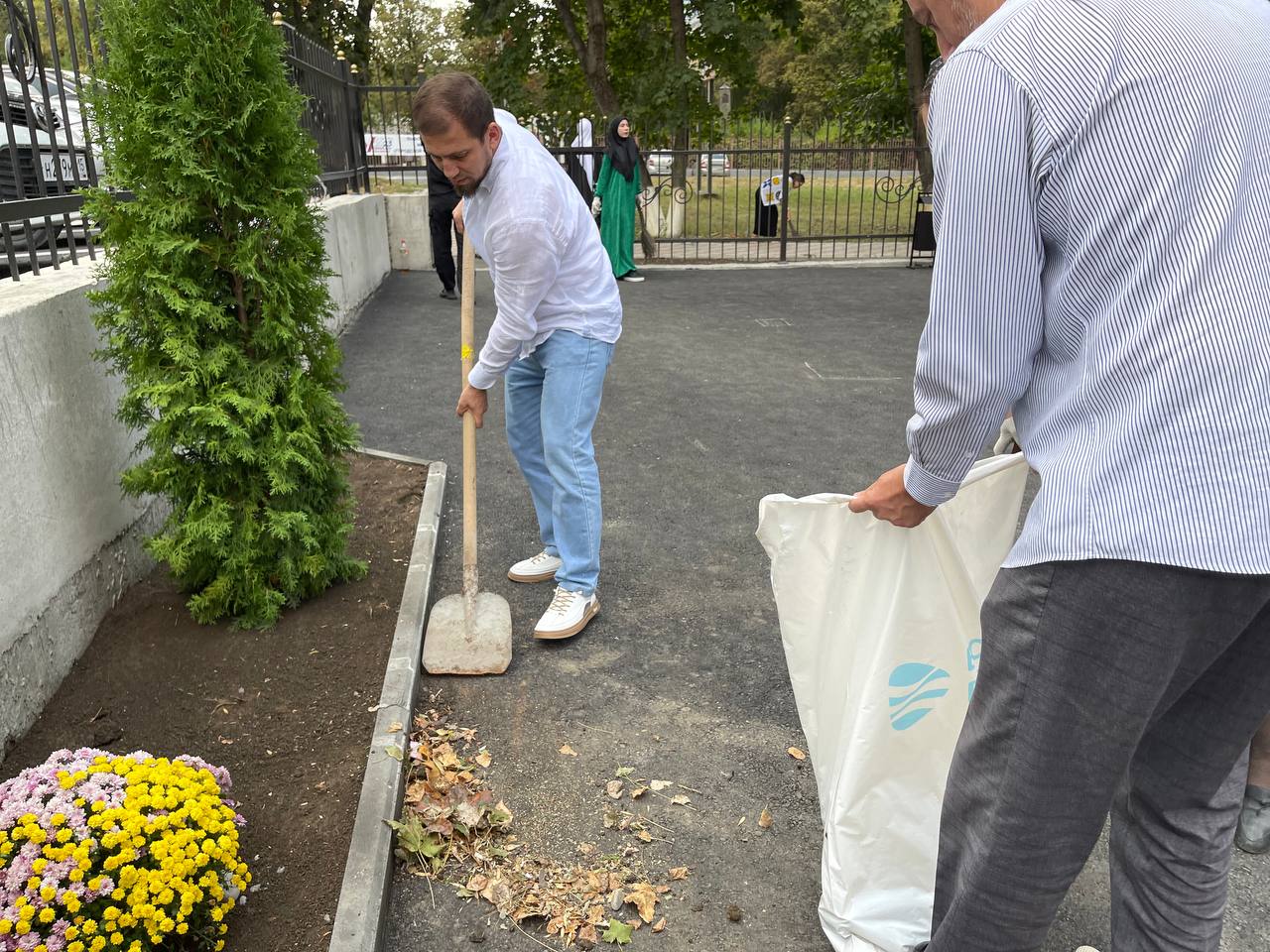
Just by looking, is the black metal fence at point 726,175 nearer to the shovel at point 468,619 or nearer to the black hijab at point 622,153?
the black hijab at point 622,153

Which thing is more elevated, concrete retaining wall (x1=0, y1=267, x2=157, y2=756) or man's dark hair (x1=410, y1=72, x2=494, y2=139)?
man's dark hair (x1=410, y1=72, x2=494, y2=139)

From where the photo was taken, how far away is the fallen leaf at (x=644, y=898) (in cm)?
244

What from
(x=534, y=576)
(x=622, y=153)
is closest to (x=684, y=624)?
(x=534, y=576)

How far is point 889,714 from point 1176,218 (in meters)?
1.16

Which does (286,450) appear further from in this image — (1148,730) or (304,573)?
(1148,730)

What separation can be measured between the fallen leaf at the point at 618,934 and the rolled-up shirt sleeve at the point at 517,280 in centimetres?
187

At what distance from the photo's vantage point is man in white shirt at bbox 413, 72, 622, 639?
126 inches

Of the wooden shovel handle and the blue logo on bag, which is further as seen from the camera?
the wooden shovel handle

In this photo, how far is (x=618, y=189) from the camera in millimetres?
12109

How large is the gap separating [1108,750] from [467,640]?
2.42m

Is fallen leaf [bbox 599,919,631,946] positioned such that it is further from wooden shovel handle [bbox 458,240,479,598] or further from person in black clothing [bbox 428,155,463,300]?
person in black clothing [bbox 428,155,463,300]

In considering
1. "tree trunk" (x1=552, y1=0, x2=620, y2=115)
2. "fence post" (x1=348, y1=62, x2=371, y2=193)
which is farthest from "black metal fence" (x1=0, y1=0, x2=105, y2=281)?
"tree trunk" (x1=552, y1=0, x2=620, y2=115)

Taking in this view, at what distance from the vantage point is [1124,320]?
1.40 meters

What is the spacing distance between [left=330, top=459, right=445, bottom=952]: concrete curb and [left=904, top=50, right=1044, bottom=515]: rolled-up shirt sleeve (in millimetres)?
1657
